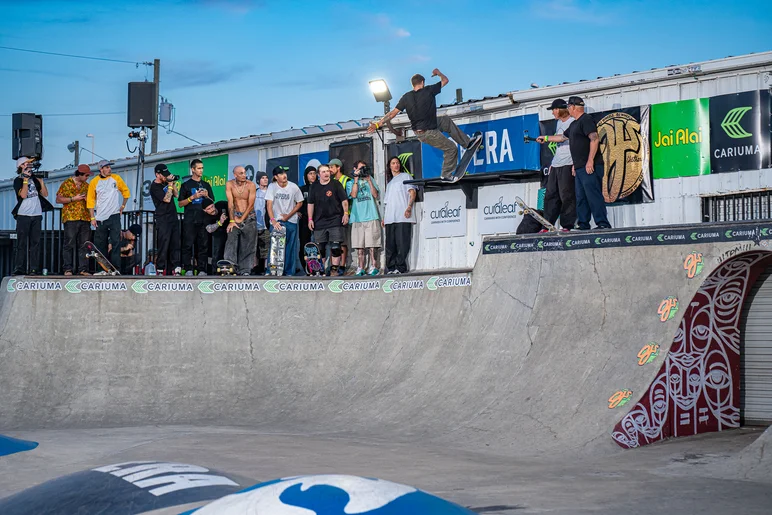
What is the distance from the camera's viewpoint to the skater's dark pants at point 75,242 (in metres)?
14.6

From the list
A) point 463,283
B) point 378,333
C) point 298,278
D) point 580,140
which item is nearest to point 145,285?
point 298,278

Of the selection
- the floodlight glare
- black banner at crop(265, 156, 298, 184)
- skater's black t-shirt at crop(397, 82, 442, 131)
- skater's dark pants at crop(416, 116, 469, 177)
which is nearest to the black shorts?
→ skater's dark pants at crop(416, 116, 469, 177)

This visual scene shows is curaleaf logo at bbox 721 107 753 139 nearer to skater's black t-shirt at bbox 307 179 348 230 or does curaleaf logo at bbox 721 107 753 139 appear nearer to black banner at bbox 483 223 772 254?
black banner at bbox 483 223 772 254

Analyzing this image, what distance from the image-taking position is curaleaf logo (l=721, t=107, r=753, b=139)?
463 inches

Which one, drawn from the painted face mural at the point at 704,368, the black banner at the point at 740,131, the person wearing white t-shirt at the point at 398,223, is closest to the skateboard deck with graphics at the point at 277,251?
the person wearing white t-shirt at the point at 398,223

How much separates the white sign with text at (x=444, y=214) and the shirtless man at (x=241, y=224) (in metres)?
3.03

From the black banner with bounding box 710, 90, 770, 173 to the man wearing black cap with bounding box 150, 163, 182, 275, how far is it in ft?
28.2

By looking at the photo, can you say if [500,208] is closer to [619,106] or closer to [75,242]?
[619,106]

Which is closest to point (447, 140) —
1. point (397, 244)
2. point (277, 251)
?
point (397, 244)

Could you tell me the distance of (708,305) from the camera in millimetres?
9688

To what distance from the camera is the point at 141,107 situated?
17750mm

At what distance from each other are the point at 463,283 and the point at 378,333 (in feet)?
5.04

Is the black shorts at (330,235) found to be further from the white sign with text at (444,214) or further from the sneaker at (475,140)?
A: the sneaker at (475,140)

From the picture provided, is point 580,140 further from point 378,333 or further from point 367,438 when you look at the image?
point 367,438
